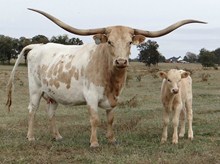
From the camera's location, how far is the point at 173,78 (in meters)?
9.85

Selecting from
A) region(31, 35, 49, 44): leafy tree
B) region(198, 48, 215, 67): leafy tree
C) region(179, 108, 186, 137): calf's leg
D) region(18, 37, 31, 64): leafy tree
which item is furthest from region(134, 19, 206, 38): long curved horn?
region(198, 48, 215, 67): leafy tree

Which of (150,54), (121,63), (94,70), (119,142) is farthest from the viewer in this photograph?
(150,54)

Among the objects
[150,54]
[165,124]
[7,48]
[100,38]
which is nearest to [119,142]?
[165,124]

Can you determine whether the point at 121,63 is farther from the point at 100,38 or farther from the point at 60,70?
the point at 60,70

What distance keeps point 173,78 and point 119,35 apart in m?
2.02

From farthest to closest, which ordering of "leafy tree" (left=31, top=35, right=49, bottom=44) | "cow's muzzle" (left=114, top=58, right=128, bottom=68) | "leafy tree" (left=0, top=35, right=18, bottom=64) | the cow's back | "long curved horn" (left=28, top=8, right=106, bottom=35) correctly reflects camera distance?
1. "leafy tree" (left=0, top=35, right=18, bottom=64)
2. "leafy tree" (left=31, top=35, right=49, bottom=44)
3. the cow's back
4. "long curved horn" (left=28, top=8, right=106, bottom=35)
5. "cow's muzzle" (left=114, top=58, right=128, bottom=68)

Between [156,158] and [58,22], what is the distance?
10.4ft

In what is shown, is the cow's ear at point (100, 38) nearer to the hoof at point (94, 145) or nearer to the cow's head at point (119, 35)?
the cow's head at point (119, 35)

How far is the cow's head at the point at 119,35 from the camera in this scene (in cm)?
818

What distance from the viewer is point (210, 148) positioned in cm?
865

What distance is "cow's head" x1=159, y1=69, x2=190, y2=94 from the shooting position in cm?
957

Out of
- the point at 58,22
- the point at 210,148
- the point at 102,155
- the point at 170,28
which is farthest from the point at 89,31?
the point at 210,148

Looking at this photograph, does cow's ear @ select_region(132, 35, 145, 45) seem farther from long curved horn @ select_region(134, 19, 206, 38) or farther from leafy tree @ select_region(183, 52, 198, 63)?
leafy tree @ select_region(183, 52, 198, 63)

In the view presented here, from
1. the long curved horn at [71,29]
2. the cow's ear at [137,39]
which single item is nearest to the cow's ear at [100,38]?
the long curved horn at [71,29]
